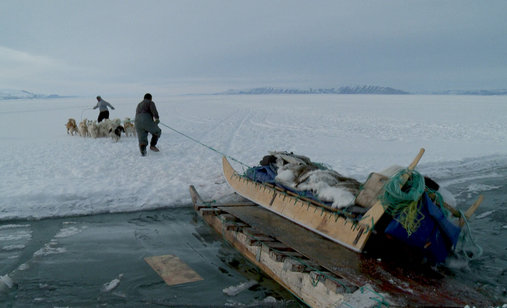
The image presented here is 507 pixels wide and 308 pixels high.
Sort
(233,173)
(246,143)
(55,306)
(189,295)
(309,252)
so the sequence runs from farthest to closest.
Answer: (246,143) < (233,173) < (309,252) < (189,295) < (55,306)

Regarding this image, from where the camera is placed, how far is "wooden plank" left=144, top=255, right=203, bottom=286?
4113mm

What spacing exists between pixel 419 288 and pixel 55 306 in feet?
11.3

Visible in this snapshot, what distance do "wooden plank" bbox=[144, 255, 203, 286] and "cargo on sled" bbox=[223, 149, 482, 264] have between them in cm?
165

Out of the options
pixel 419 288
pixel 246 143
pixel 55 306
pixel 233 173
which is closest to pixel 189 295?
pixel 55 306

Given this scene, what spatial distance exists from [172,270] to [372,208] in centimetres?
233

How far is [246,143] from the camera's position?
13.1 metres

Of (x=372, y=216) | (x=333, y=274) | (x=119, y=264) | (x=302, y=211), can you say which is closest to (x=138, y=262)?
(x=119, y=264)

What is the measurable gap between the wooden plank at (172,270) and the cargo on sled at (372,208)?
1.65 meters

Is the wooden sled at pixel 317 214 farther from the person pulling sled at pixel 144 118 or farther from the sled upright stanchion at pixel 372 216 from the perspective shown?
the person pulling sled at pixel 144 118

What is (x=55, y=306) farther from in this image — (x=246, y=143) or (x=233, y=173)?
(x=246, y=143)

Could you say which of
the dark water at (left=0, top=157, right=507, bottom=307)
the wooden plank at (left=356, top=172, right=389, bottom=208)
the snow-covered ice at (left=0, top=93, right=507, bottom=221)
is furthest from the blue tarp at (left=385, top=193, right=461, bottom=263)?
the snow-covered ice at (left=0, top=93, right=507, bottom=221)

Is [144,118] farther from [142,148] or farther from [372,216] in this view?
[372,216]

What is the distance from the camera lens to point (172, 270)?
170 inches

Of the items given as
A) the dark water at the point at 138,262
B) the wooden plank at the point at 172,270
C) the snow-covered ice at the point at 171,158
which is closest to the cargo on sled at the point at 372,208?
the dark water at the point at 138,262
